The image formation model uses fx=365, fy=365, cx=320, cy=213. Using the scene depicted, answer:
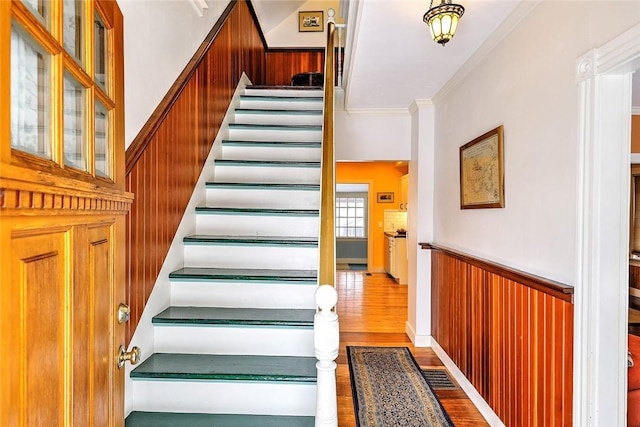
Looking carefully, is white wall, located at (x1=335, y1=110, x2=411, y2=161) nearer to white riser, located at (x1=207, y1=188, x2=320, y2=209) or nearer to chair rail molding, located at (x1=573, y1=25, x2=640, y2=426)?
white riser, located at (x1=207, y1=188, x2=320, y2=209)

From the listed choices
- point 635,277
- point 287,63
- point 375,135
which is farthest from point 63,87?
point 287,63

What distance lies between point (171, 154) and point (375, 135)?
2.41 m

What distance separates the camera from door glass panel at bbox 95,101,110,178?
88cm

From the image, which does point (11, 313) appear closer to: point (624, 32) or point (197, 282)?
point (197, 282)

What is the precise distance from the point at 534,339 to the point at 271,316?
4.25ft

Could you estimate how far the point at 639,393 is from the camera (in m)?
1.67

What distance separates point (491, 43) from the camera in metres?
2.20

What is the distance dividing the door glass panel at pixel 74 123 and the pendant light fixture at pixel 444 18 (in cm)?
149

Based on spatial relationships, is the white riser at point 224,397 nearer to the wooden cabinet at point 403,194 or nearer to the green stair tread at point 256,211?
the green stair tread at point 256,211

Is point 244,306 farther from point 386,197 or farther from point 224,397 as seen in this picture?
point 386,197

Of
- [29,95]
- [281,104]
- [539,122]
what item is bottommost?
[29,95]

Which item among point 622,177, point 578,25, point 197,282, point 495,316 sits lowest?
point 495,316

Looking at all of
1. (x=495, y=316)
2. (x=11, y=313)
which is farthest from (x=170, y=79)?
(x=495, y=316)

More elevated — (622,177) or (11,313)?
(622,177)
